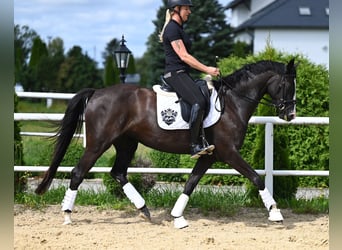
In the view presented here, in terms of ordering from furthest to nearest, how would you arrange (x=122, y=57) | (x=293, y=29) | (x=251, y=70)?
(x=293, y=29)
(x=122, y=57)
(x=251, y=70)

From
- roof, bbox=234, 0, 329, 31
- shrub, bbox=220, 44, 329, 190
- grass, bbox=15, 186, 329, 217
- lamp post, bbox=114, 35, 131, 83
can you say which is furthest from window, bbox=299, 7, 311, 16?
grass, bbox=15, 186, 329, 217

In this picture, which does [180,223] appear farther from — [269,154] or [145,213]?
[269,154]

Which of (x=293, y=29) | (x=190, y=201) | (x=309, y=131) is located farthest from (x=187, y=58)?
(x=293, y=29)

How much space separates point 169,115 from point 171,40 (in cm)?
82

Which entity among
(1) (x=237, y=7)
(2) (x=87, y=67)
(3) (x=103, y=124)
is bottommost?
(3) (x=103, y=124)

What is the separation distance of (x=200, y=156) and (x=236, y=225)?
91cm

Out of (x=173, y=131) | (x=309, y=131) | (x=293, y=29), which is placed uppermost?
(x=293, y=29)

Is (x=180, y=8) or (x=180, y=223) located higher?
(x=180, y=8)

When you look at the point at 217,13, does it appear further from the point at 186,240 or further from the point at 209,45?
the point at 186,240

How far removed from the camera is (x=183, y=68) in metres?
5.94

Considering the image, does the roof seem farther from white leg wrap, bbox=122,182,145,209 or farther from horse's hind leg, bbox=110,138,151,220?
white leg wrap, bbox=122,182,145,209

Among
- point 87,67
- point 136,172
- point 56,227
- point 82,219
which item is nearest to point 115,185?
point 136,172

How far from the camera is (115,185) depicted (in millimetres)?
7684

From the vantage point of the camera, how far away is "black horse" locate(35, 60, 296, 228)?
6.00 meters
